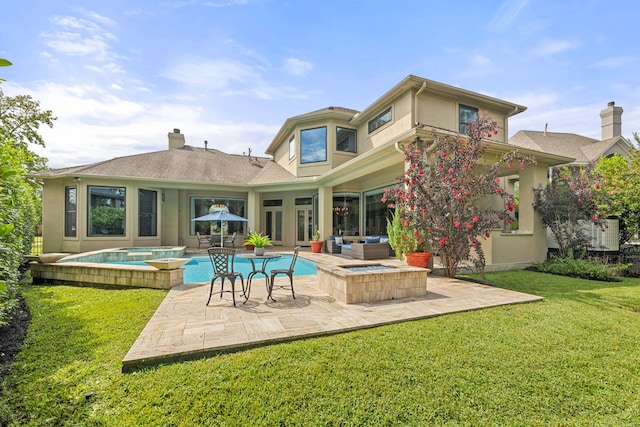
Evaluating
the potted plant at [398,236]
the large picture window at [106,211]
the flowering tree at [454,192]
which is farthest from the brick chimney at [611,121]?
the large picture window at [106,211]

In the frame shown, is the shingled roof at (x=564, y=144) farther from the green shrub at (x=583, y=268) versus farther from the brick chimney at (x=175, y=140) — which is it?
the brick chimney at (x=175, y=140)

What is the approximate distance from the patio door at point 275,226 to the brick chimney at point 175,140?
8.04 metres

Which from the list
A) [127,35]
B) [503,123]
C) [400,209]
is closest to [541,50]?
[503,123]

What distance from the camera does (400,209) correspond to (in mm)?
7918

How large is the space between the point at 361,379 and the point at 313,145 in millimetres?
13684

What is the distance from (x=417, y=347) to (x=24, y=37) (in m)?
10.7

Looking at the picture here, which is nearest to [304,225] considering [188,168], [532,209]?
[188,168]

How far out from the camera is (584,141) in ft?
63.3

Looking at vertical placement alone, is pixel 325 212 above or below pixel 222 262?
above

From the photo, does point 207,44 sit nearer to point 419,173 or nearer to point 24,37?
point 24,37

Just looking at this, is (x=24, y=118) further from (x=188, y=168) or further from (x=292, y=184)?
(x=292, y=184)

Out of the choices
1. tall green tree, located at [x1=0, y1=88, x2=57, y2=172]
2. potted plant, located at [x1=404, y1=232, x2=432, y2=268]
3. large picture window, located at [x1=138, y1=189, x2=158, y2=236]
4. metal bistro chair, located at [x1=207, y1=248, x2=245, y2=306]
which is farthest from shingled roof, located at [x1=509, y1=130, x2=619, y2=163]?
tall green tree, located at [x1=0, y1=88, x2=57, y2=172]

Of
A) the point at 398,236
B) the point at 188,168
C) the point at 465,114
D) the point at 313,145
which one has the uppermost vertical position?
the point at 465,114

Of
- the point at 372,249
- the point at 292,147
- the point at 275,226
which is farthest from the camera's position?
the point at 275,226
